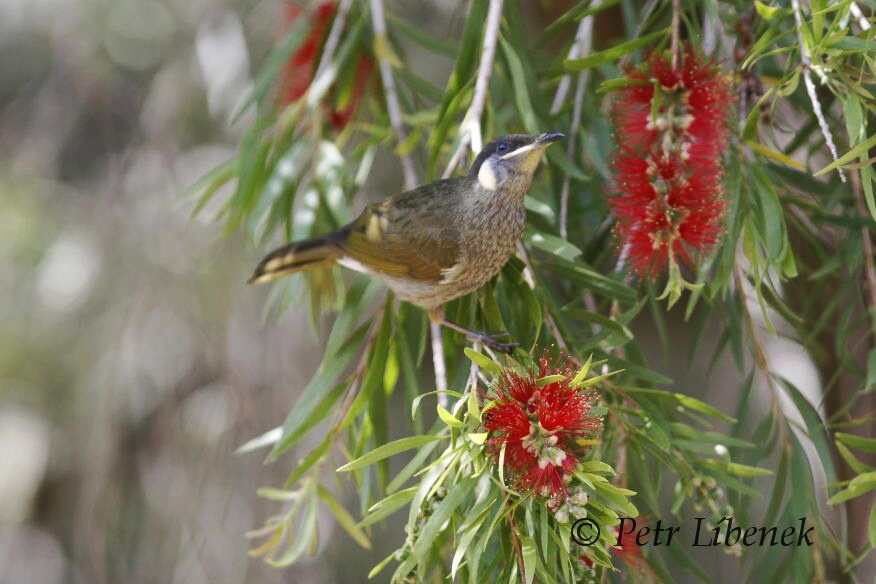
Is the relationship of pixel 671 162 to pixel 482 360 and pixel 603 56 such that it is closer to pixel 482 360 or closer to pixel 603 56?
pixel 603 56

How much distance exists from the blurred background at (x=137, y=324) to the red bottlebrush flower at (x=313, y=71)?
0.50m

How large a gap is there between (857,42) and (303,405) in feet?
4.35

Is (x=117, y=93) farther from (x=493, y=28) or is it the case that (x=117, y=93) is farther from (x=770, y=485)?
(x=770, y=485)

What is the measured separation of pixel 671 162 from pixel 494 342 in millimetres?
470

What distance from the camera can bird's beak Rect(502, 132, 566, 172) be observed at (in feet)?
6.10

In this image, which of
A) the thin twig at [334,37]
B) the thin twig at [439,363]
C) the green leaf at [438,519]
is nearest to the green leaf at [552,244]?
the thin twig at [439,363]

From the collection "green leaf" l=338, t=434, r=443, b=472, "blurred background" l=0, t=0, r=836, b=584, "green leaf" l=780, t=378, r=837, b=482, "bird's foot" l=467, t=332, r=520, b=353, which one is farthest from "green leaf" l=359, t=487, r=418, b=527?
"blurred background" l=0, t=0, r=836, b=584

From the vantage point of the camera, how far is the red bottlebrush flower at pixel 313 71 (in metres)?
2.57

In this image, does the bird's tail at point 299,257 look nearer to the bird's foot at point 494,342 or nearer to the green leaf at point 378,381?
the green leaf at point 378,381

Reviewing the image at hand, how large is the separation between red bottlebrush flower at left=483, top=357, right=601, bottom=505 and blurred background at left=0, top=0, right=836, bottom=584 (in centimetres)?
165

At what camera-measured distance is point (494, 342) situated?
1.77 metres

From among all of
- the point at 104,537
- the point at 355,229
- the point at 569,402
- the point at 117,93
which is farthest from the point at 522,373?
the point at 117,93

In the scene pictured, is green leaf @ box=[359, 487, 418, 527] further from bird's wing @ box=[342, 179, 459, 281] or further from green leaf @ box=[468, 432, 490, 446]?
bird's wing @ box=[342, 179, 459, 281]

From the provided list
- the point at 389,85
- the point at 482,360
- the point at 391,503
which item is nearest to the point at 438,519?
the point at 391,503
